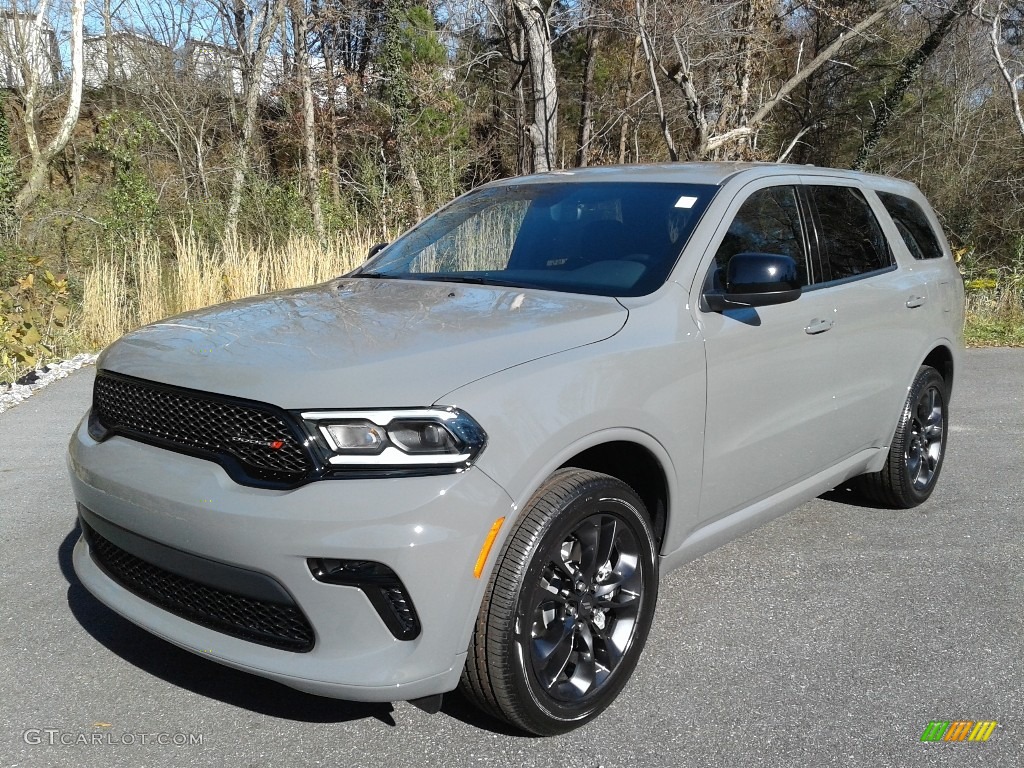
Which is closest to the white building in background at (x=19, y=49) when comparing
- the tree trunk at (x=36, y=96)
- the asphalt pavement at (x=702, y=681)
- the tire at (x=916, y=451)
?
the tree trunk at (x=36, y=96)

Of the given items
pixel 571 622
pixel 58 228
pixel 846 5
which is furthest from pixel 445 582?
pixel 846 5

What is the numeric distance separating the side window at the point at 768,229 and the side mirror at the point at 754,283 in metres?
0.16

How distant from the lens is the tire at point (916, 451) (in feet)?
15.5

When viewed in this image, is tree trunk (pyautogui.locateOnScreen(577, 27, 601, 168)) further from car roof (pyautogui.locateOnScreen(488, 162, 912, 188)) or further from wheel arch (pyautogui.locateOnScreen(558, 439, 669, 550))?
wheel arch (pyautogui.locateOnScreen(558, 439, 669, 550))

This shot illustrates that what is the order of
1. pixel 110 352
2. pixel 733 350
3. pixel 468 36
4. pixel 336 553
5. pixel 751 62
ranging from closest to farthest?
pixel 336 553 → pixel 110 352 → pixel 733 350 → pixel 751 62 → pixel 468 36

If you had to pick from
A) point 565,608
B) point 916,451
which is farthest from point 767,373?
point 916,451

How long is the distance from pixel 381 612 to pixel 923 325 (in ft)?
11.6

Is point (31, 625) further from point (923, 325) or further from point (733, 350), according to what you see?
point (923, 325)

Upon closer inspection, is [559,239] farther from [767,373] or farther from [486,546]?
[486,546]

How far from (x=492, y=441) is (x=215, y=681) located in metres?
1.44

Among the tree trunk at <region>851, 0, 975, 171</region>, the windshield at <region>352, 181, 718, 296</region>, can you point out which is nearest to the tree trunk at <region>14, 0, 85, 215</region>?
the windshield at <region>352, 181, 718, 296</region>

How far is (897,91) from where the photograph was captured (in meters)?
25.7

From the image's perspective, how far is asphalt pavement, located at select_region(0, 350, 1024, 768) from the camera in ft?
9.07

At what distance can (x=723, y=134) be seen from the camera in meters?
14.6
